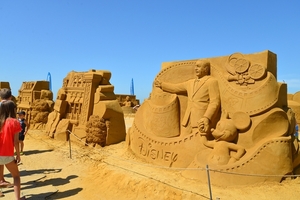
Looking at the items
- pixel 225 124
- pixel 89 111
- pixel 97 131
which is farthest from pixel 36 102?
pixel 225 124

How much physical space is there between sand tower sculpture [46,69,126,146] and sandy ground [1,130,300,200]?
952mm

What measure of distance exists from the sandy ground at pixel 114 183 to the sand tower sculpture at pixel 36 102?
4450 mm

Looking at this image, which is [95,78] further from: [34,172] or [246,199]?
[246,199]

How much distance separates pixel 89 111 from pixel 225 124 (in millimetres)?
4674

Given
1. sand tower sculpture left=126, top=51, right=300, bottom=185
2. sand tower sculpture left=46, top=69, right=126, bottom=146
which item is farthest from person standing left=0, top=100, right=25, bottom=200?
sand tower sculpture left=46, top=69, right=126, bottom=146

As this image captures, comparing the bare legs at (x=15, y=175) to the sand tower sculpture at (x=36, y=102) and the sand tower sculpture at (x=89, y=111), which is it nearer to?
the sand tower sculpture at (x=89, y=111)

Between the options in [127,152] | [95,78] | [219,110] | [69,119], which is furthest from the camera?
[69,119]

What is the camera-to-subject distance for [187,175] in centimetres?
495

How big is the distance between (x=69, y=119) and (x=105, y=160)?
10.2 feet

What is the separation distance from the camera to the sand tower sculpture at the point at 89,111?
307 inches

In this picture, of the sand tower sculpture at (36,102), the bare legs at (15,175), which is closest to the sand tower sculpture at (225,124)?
the bare legs at (15,175)

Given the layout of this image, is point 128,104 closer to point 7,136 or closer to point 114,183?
point 114,183

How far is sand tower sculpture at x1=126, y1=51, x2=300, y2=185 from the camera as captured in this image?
15.0 ft

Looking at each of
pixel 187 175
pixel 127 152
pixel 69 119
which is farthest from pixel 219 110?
pixel 69 119
